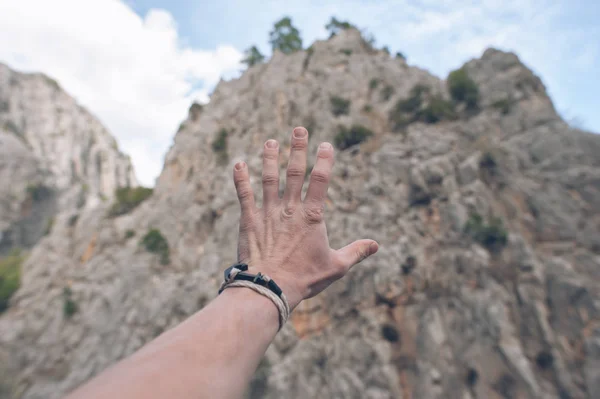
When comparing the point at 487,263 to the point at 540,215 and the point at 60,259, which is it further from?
the point at 60,259

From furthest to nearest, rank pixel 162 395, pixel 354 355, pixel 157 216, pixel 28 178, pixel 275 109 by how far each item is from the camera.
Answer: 1. pixel 28 178
2. pixel 275 109
3. pixel 157 216
4. pixel 354 355
5. pixel 162 395

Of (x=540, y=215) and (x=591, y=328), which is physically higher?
(x=540, y=215)

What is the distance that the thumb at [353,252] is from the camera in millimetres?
2643

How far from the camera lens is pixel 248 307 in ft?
6.53

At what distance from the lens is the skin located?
142 cm

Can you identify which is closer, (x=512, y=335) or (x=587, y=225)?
(x=512, y=335)

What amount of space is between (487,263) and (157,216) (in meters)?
23.4

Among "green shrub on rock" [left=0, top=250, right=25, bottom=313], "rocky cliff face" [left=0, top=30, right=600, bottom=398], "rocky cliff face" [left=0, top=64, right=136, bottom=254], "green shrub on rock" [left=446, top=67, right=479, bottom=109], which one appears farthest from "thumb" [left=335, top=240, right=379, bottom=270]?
"rocky cliff face" [left=0, top=64, right=136, bottom=254]

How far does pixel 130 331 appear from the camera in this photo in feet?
65.2

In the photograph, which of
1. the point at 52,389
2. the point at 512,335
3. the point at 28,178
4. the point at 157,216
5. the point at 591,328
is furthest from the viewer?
the point at 28,178

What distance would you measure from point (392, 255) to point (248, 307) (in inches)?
651

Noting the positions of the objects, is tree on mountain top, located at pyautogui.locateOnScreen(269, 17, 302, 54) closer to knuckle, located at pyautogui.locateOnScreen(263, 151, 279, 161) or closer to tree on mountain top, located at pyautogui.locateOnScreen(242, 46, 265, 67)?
tree on mountain top, located at pyautogui.locateOnScreen(242, 46, 265, 67)

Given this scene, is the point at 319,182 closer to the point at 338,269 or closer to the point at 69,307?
the point at 338,269

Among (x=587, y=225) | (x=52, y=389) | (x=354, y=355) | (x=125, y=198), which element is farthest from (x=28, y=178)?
(x=587, y=225)
